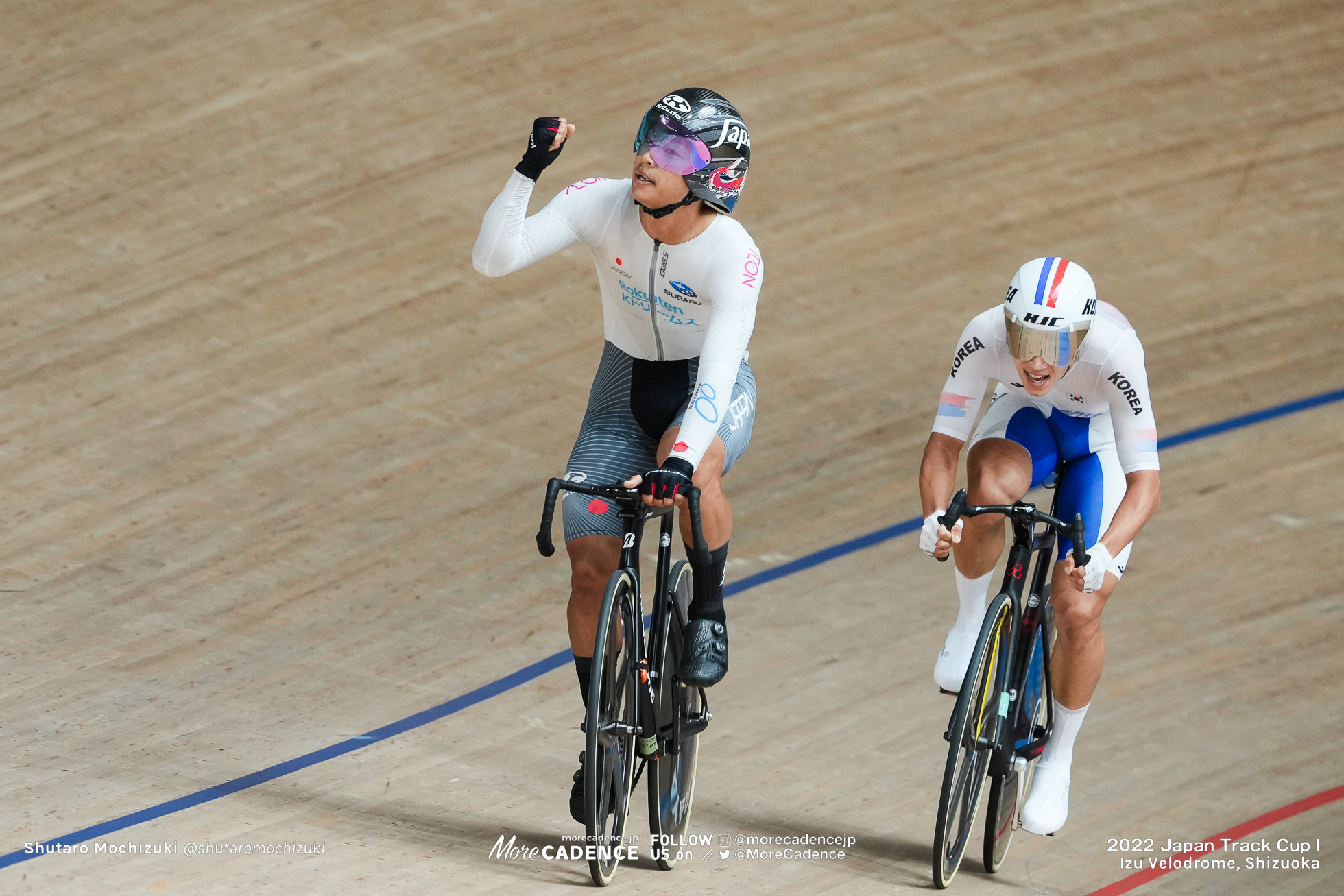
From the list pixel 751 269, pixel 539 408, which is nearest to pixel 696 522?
pixel 751 269

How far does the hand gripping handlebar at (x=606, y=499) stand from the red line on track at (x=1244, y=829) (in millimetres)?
1268

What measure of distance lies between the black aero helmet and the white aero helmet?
635mm

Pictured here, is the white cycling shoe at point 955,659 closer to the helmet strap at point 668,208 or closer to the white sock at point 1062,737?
the white sock at point 1062,737

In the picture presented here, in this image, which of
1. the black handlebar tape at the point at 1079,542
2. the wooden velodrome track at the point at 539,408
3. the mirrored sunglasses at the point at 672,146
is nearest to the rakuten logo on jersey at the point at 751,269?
the mirrored sunglasses at the point at 672,146

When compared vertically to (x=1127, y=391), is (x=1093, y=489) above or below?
below

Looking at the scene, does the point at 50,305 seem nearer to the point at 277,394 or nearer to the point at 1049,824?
the point at 277,394

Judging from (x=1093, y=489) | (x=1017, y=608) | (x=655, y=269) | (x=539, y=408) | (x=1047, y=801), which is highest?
(x=655, y=269)

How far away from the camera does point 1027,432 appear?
393 centimetres

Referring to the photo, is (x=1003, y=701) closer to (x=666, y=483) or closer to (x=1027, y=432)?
(x=1027, y=432)

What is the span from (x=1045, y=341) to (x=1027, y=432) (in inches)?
14.7

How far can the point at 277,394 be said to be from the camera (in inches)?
235

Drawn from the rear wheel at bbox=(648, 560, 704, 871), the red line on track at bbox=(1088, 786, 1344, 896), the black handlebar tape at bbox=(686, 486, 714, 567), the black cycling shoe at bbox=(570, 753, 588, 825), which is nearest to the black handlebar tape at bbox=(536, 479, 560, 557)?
the black handlebar tape at bbox=(686, 486, 714, 567)

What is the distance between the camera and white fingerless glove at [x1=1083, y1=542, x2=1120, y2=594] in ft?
11.6

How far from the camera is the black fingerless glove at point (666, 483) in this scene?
10.9ft
